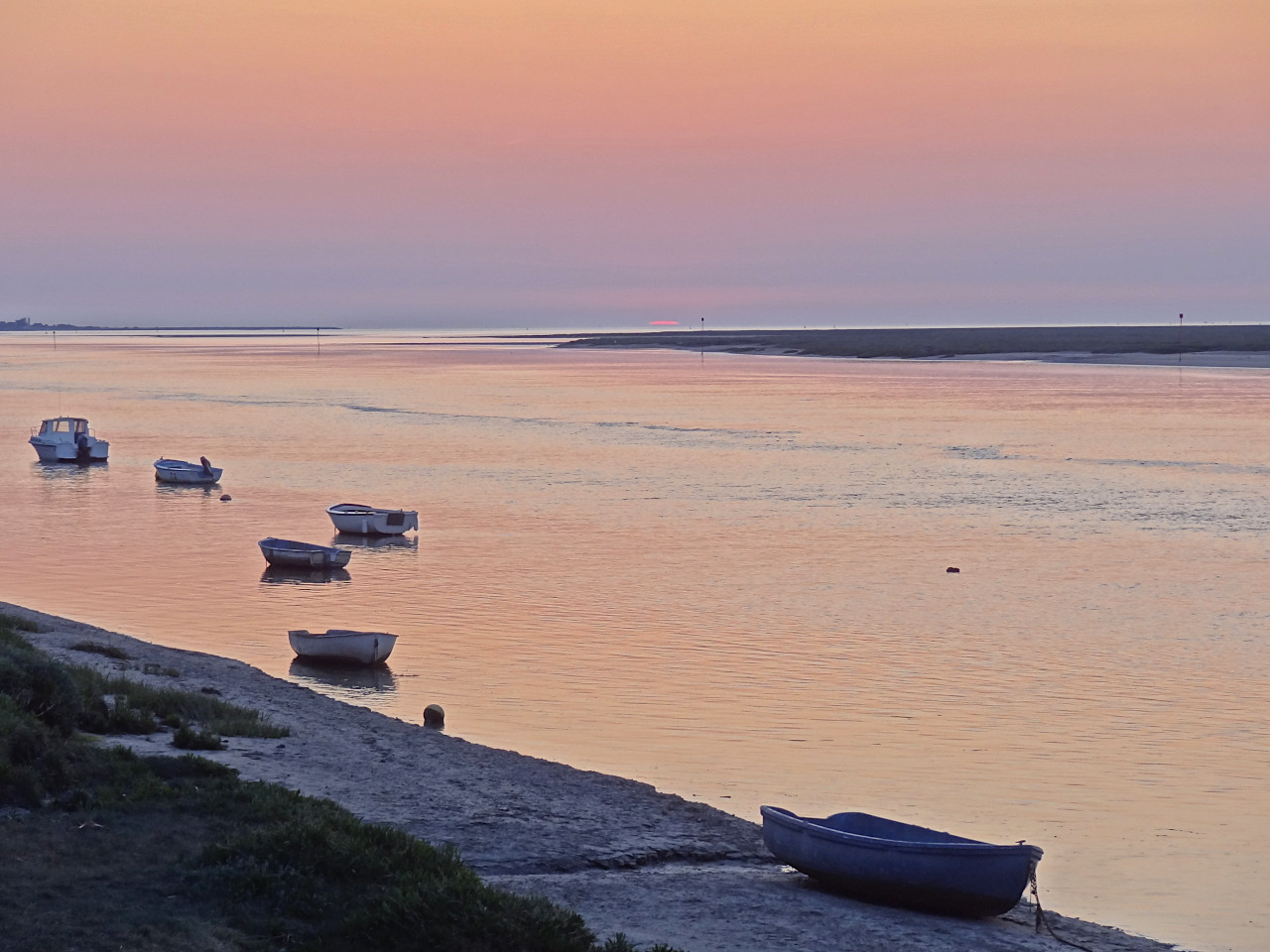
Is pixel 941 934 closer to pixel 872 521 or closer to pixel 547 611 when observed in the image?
pixel 547 611

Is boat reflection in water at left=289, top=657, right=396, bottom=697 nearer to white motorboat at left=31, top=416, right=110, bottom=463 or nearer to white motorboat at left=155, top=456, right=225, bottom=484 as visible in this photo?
white motorboat at left=155, top=456, right=225, bottom=484

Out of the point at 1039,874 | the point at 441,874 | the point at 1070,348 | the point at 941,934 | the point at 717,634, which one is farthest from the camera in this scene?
the point at 1070,348

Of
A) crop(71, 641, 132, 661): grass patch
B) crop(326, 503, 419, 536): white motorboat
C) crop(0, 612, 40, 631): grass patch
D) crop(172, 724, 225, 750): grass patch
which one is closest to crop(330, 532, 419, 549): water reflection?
crop(326, 503, 419, 536): white motorboat

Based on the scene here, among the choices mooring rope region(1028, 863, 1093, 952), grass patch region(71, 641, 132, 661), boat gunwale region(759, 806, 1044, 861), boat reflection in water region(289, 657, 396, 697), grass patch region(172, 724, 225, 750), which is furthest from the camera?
boat reflection in water region(289, 657, 396, 697)

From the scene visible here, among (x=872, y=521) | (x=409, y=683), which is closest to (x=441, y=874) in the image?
(x=409, y=683)

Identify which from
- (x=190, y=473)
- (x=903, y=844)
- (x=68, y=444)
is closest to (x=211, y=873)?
(x=903, y=844)

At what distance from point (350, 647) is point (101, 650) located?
13.6ft

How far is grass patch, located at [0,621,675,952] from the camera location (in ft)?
32.5

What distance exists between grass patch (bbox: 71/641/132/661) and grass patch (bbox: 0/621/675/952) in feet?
22.9

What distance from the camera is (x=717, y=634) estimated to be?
25766mm

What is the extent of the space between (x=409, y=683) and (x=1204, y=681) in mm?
12937

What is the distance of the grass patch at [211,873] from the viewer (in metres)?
9.91

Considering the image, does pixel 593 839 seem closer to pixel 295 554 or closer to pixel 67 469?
pixel 295 554

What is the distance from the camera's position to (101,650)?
20609mm
